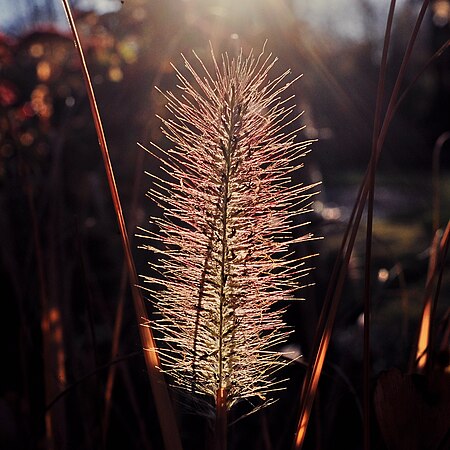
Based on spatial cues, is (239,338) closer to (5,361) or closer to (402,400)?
(402,400)

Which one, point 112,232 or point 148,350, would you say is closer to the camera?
point 148,350

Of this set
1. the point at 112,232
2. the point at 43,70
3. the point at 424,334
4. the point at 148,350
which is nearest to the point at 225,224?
the point at 148,350

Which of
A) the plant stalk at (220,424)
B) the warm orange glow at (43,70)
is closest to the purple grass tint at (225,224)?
the plant stalk at (220,424)

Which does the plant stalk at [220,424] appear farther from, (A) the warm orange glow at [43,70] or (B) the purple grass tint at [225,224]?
(A) the warm orange glow at [43,70]

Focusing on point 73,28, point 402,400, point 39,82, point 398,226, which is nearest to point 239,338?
point 402,400

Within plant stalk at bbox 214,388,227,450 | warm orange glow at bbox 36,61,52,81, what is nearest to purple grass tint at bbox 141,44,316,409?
plant stalk at bbox 214,388,227,450

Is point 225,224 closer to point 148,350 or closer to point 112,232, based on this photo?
point 148,350

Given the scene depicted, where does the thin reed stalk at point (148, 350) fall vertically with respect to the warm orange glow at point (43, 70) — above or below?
below

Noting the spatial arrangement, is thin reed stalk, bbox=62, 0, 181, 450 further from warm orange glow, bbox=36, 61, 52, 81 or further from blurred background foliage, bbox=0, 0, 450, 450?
warm orange glow, bbox=36, 61, 52, 81
